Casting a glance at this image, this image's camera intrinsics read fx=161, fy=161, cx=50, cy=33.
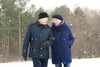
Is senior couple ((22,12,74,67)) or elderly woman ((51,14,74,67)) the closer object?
senior couple ((22,12,74,67))

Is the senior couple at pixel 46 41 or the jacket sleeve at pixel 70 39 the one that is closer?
the senior couple at pixel 46 41

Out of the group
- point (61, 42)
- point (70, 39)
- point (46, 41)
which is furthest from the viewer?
point (70, 39)

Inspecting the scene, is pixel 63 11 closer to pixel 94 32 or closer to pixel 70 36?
pixel 94 32

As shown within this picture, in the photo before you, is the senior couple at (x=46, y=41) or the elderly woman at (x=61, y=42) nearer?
the senior couple at (x=46, y=41)

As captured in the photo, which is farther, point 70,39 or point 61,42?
point 70,39

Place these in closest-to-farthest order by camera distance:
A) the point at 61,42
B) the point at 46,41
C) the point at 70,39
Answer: the point at 46,41, the point at 61,42, the point at 70,39

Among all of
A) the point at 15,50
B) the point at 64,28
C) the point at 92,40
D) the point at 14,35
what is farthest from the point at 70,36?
the point at 15,50

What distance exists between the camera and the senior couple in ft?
10.6

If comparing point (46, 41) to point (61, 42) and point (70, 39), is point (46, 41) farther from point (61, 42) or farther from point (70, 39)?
point (70, 39)

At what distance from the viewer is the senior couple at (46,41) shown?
10.6 ft

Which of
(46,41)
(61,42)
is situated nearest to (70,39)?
(61,42)

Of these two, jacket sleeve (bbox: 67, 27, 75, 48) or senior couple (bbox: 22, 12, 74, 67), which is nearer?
senior couple (bbox: 22, 12, 74, 67)

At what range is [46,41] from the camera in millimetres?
3248

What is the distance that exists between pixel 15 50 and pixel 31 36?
24.2 metres
